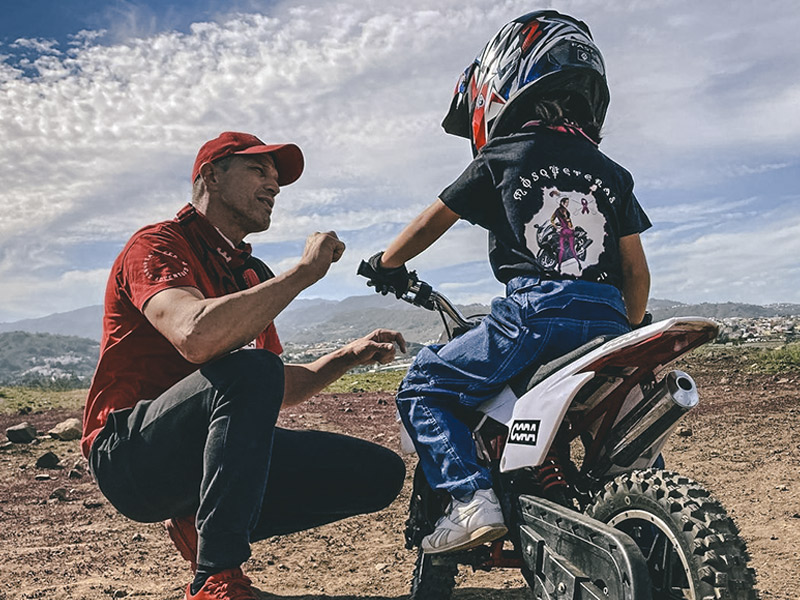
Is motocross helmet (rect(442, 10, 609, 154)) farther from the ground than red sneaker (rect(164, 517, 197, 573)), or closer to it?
farther from the ground

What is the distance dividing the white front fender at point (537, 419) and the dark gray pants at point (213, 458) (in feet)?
3.20

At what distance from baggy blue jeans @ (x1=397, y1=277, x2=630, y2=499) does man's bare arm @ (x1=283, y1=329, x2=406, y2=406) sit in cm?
91

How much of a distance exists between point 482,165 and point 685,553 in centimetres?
162

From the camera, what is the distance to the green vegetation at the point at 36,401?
1383 centimetres

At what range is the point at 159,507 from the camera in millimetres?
3131

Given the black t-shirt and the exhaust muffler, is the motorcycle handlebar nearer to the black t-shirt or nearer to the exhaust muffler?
the black t-shirt

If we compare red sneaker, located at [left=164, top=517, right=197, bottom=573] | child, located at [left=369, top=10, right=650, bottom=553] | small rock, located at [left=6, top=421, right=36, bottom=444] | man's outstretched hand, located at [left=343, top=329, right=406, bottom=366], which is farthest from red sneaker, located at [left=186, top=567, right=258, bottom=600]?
small rock, located at [left=6, top=421, right=36, bottom=444]

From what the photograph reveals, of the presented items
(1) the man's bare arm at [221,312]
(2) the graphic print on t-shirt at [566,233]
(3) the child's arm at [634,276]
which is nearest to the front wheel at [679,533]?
(2) the graphic print on t-shirt at [566,233]

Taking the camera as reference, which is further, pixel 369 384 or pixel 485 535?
pixel 369 384

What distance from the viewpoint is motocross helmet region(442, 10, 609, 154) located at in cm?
309

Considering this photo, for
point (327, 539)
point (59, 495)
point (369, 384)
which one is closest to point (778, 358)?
point (369, 384)

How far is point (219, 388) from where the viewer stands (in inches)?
112

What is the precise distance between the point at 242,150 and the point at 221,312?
1.17 metres

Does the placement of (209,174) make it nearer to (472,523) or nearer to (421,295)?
(421,295)
